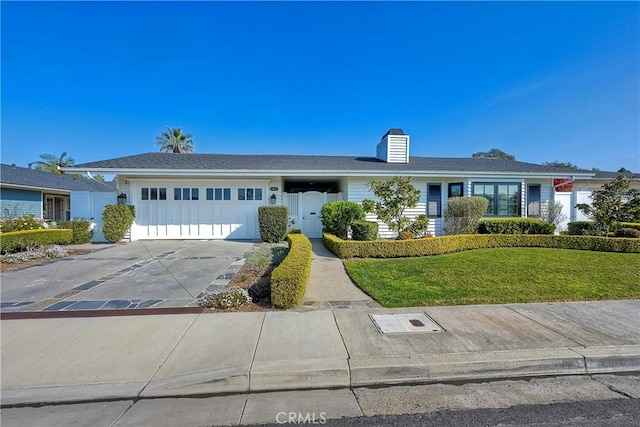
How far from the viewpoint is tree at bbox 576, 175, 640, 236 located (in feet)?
32.9

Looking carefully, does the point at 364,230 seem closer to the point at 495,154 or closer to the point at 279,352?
the point at 279,352

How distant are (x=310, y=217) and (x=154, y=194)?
23.3 feet

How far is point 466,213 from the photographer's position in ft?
35.1

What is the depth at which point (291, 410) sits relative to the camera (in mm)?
2486

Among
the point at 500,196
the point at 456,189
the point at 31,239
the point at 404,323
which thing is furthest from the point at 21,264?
the point at 500,196

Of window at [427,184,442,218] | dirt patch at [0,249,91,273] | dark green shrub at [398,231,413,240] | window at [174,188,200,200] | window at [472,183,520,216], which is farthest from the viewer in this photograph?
window at [427,184,442,218]

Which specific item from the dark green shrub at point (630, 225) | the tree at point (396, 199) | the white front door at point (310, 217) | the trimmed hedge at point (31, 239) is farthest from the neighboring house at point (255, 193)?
the dark green shrub at point (630, 225)

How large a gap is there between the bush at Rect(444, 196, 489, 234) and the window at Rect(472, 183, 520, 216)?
1972mm

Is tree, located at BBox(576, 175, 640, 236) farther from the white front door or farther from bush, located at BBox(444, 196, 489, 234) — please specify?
the white front door

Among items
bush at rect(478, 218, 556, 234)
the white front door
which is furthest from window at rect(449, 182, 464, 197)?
the white front door

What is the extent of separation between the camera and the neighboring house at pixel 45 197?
1219cm

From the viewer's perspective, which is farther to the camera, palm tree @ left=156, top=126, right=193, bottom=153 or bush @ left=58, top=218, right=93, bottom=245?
palm tree @ left=156, top=126, right=193, bottom=153

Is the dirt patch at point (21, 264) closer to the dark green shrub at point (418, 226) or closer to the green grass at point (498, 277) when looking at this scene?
the green grass at point (498, 277)

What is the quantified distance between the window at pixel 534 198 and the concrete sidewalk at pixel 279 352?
32.8 feet
